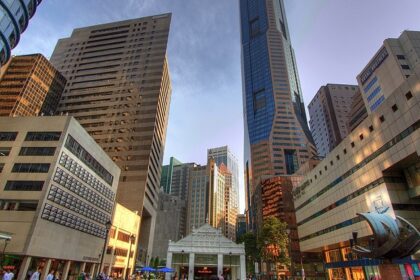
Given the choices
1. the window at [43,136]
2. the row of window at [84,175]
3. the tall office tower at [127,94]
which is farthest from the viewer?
the tall office tower at [127,94]

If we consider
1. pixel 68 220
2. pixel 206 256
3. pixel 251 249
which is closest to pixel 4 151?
pixel 68 220

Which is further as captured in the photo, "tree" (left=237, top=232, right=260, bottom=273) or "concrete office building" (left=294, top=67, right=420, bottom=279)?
"tree" (left=237, top=232, right=260, bottom=273)

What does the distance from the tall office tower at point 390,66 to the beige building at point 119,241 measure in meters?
72.2

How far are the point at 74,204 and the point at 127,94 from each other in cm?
6284

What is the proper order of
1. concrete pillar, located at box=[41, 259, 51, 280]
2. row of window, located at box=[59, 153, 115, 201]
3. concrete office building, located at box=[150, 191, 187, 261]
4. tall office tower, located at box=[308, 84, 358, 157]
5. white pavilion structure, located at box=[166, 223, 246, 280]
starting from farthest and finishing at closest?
tall office tower, located at box=[308, 84, 358, 157], concrete office building, located at box=[150, 191, 187, 261], white pavilion structure, located at box=[166, 223, 246, 280], row of window, located at box=[59, 153, 115, 201], concrete pillar, located at box=[41, 259, 51, 280]

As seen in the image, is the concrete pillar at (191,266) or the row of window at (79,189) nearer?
the row of window at (79,189)

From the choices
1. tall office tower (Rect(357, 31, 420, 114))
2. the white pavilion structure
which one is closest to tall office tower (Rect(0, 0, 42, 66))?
the white pavilion structure

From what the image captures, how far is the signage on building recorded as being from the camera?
77700 mm

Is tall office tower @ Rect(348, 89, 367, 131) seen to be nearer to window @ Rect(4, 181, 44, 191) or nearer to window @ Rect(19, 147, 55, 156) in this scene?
window @ Rect(19, 147, 55, 156)

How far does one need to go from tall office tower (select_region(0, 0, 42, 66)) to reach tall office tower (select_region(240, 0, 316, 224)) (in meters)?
129

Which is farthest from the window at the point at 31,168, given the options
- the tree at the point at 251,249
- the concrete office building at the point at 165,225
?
the concrete office building at the point at 165,225

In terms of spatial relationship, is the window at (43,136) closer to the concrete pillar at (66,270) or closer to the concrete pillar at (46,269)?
the concrete pillar at (46,269)

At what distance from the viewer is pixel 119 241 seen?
66.5 metres

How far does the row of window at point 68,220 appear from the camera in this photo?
39125mm
